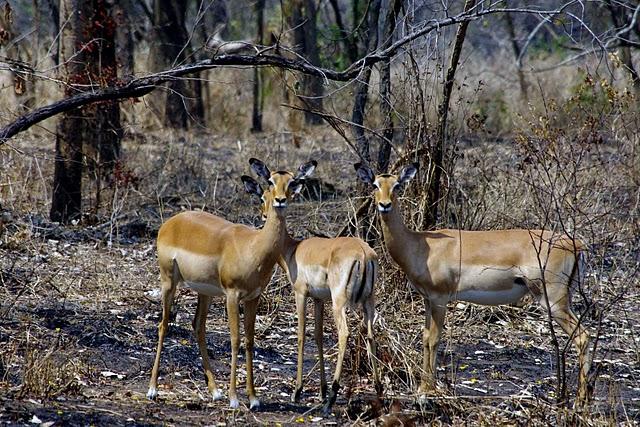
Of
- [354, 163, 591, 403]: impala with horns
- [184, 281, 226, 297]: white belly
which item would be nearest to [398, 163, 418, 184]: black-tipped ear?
[354, 163, 591, 403]: impala with horns

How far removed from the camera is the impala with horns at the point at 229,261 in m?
7.46

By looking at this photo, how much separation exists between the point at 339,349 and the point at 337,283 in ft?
1.52

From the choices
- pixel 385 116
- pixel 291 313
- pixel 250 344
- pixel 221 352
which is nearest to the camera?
pixel 250 344

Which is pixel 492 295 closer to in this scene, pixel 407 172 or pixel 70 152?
pixel 407 172

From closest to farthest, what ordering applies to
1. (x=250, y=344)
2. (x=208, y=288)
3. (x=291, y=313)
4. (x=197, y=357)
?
(x=250, y=344) → (x=208, y=288) → (x=197, y=357) → (x=291, y=313)

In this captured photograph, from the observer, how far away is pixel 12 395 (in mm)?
6938

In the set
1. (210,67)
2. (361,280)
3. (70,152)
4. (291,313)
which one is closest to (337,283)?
(361,280)

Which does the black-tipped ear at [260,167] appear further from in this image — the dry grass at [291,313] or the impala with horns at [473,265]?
the dry grass at [291,313]

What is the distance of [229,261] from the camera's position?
295 inches

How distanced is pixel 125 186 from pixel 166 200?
0.96 m

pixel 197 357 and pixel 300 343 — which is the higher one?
pixel 300 343

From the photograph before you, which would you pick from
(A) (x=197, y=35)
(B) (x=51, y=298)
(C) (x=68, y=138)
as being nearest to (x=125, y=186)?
(C) (x=68, y=138)

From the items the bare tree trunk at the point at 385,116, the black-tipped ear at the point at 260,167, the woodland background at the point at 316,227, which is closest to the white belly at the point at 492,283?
the woodland background at the point at 316,227

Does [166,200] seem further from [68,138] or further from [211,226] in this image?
[211,226]
